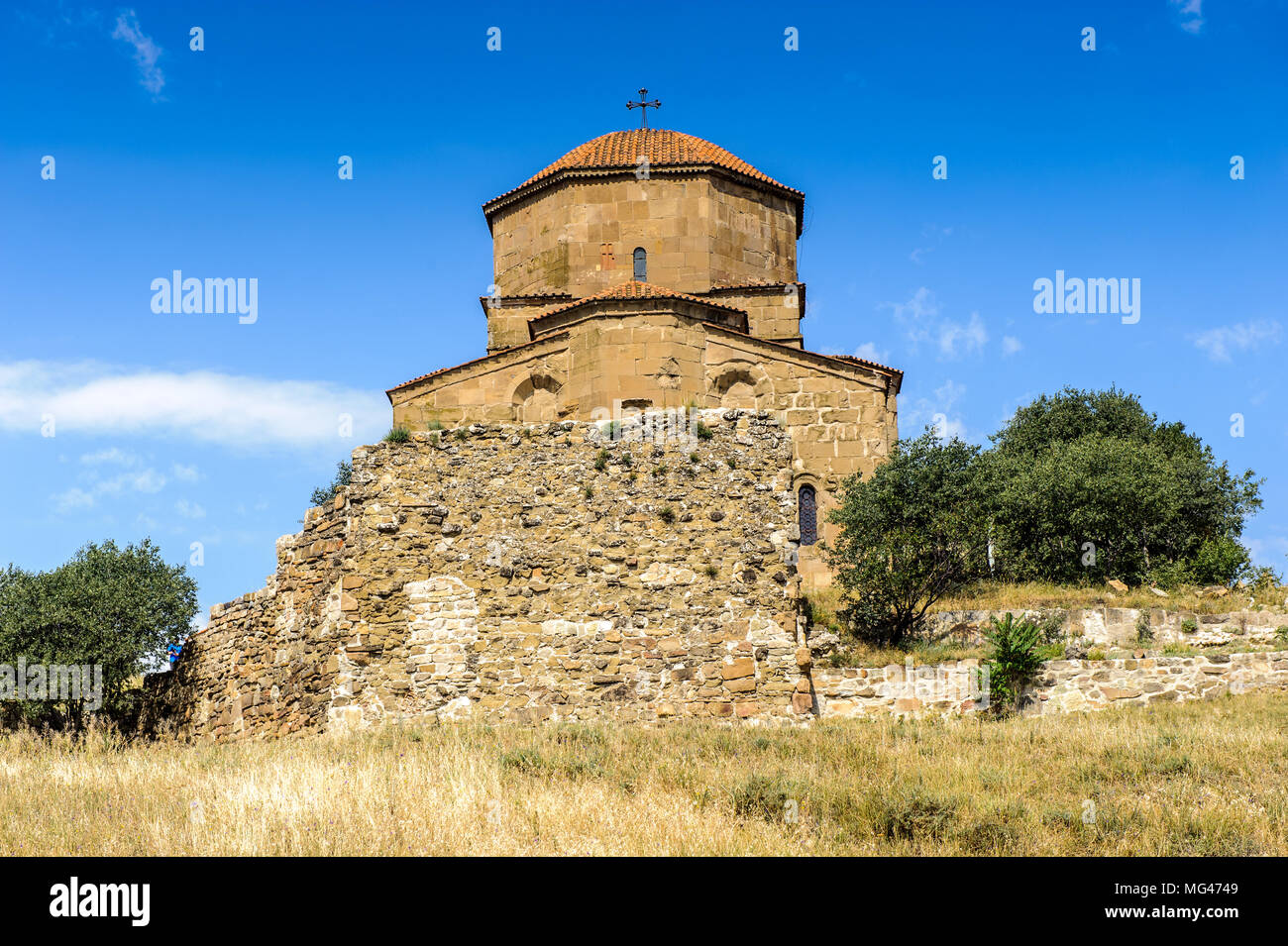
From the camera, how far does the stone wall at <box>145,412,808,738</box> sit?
1390 cm

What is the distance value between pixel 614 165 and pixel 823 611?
48.9 feet

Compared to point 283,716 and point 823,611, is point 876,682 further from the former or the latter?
point 283,716

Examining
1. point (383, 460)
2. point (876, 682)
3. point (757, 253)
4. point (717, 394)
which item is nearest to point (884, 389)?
point (717, 394)

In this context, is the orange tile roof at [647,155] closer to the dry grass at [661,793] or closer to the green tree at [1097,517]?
the green tree at [1097,517]

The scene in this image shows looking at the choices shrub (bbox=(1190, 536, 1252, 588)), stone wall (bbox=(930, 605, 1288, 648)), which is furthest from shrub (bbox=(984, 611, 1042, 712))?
shrub (bbox=(1190, 536, 1252, 588))

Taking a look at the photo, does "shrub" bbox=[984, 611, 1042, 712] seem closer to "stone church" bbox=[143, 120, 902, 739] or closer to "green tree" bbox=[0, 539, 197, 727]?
"stone church" bbox=[143, 120, 902, 739]

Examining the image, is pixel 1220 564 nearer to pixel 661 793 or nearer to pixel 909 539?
pixel 909 539

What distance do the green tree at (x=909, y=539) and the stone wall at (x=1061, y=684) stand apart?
7.44ft

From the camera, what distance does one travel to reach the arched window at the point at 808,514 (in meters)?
26.3

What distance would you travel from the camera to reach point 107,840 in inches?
333

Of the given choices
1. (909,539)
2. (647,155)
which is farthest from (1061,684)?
(647,155)

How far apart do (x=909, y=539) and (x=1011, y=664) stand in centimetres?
339

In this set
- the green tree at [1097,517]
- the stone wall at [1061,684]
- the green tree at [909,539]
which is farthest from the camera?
the green tree at [1097,517]

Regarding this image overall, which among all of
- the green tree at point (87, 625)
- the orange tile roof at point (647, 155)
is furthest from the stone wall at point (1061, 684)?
the orange tile roof at point (647, 155)
